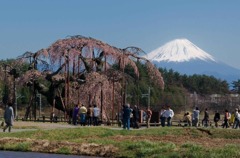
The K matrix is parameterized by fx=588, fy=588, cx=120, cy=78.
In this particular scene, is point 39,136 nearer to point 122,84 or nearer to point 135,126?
point 135,126

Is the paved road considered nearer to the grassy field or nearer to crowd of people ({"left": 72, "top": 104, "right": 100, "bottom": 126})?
the grassy field

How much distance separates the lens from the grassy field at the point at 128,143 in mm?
18614

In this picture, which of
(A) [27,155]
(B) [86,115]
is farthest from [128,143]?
(B) [86,115]

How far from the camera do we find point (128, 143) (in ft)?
68.3

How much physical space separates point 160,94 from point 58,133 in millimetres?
61307

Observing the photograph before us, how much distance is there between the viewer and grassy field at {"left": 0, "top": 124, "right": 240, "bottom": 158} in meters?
18.6

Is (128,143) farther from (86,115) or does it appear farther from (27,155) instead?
(86,115)

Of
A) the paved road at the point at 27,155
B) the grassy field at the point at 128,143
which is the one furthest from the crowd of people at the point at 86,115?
the paved road at the point at 27,155

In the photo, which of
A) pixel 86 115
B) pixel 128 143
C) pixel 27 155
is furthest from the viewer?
pixel 86 115

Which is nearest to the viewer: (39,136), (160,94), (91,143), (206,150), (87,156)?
(206,150)

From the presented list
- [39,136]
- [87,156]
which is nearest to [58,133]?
[39,136]

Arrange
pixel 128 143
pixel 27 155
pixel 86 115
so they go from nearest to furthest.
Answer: pixel 27 155 < pixel 128 143 < pixel 86 115

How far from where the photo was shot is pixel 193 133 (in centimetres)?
2709

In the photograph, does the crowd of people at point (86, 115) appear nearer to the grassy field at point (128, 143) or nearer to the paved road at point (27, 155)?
the grassy field at point (128, 143)
